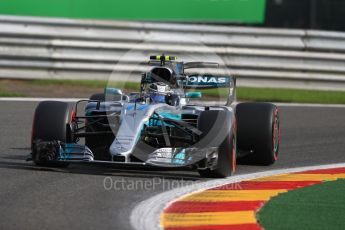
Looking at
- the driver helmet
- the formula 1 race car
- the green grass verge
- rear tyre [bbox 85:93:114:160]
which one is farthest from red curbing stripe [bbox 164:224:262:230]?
the driver helmet

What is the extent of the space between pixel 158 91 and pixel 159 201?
2436mm

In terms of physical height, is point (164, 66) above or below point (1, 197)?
above

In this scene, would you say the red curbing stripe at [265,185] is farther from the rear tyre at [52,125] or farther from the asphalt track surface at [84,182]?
the rear tyre at [52,125]

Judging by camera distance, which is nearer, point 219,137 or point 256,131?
point 219,137

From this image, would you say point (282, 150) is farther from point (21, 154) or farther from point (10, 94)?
point (10, 94)

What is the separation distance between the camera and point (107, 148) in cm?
937

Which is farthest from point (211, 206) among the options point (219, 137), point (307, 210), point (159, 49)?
point (159, 49)

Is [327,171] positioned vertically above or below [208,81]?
below

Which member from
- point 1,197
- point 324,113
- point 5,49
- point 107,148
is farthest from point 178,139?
point 5,49

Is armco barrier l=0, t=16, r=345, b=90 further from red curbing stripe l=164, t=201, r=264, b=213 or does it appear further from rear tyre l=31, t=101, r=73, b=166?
red curbing stripe l=164, t=201, r=264, b=213

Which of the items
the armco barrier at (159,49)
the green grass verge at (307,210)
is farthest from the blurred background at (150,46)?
the green grass verge at (307,210)

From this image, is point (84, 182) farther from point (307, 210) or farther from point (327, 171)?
point (327, 171)

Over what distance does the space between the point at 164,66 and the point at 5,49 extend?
7.63 metres

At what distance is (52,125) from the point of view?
30.6 ft
